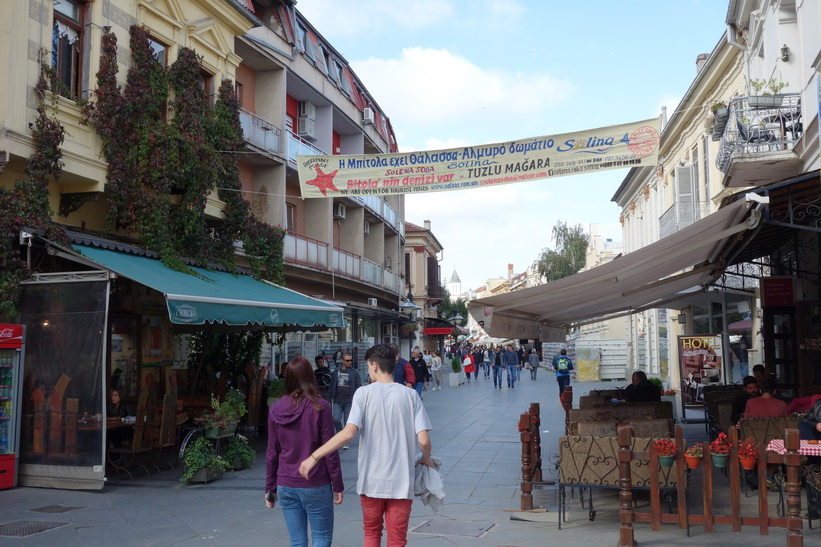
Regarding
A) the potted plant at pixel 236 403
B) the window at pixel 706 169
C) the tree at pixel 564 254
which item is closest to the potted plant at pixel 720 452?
the potted plant at pixel 236 403

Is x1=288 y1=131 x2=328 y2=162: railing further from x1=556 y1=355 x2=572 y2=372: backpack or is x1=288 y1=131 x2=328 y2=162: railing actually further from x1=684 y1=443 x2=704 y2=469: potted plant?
x1=684 y1=443 x2=704 y2=469: potted plant

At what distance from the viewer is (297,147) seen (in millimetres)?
21562

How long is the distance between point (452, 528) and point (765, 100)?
7950mm

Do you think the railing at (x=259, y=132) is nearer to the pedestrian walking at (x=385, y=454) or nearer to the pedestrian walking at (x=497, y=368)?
the pedestrian walking at (x=385, y=454)

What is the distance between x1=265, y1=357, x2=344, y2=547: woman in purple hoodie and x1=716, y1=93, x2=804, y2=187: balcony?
8.82 m

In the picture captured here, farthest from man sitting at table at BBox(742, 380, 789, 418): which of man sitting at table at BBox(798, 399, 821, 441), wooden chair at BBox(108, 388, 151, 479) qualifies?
wooden chair at BBox(108, 388, 151, 479)

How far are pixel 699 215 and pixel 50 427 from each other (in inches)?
750

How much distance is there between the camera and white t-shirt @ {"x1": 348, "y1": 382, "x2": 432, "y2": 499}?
188 inches

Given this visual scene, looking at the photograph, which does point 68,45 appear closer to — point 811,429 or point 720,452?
point 720,452

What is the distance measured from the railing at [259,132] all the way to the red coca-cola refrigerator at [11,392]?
9.52 meters

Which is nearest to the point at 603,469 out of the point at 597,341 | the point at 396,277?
the point at 396,277

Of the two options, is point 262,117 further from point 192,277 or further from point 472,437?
point 472,437

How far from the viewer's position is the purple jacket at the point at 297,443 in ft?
16.4

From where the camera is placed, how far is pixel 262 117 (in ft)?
66.9
